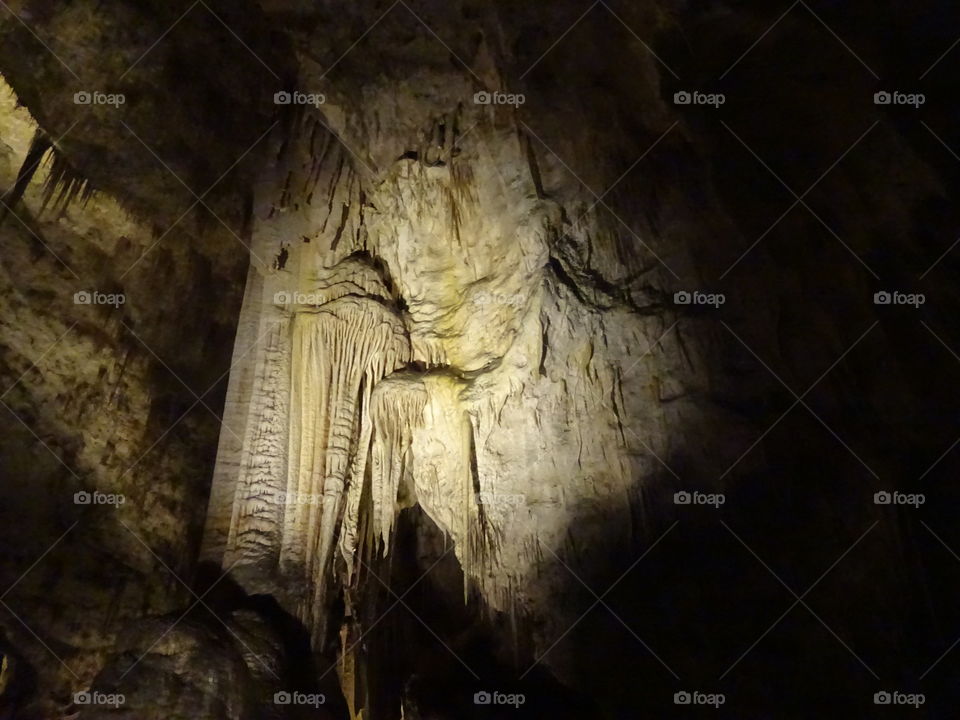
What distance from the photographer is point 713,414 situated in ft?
13.1

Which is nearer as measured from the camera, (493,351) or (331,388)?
(493,351)

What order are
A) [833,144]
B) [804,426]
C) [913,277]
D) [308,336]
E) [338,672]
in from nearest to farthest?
[804,426]
[913,277]
[833,144]
[338,672]
[308,336]

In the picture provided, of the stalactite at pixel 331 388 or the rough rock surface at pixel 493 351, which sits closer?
Answer: the rough rock surface at pixel 493 351

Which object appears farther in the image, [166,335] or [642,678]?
[166,335]

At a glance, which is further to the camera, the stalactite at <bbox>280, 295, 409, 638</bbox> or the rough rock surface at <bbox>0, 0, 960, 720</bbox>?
the stalactite at <bbox>280, 295, 409, 638</bbox>

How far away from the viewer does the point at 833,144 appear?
4535 mm

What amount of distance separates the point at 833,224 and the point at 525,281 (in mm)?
2098

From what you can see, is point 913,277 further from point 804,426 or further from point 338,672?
point 338,672

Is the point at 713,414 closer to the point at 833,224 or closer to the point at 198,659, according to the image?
the point at 833,224

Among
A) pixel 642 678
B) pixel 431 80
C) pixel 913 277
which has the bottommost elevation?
pixel 642 678

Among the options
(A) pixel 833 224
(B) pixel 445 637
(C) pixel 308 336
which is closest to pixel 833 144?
(A) pixel 833 224

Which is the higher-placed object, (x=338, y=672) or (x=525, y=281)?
(x=525, y=281)

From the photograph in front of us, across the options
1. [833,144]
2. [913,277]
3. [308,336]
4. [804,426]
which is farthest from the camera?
[308,336]

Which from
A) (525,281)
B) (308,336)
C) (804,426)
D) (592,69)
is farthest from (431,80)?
(804,426)
